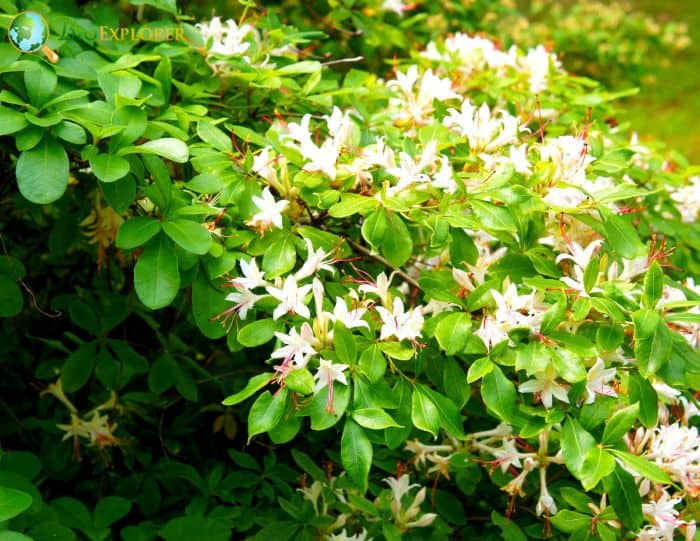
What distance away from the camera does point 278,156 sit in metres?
1.86

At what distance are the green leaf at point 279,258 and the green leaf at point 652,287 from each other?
721 millimetres

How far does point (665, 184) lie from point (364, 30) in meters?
1.16

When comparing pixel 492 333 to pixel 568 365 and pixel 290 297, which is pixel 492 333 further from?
pixel 290 297

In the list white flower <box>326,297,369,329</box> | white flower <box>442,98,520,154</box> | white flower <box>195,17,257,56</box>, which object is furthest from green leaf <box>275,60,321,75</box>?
white flower <box>326,297,369,329</box>

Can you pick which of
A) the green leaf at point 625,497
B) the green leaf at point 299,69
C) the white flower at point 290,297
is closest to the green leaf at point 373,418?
the white flower at point 290,297

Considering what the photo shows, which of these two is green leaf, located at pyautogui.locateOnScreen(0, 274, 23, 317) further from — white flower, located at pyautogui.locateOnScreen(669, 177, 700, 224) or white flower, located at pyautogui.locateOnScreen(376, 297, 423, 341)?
white flower, located at pyautogui.locateOnScreen(669, 177, 700, 224)

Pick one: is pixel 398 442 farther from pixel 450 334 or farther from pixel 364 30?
pixel 364 30

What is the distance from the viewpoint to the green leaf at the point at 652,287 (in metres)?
1.60

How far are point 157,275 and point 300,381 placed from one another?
35 centimetres

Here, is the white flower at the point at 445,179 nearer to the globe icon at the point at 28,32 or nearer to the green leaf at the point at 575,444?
the green leaf at the point at 575,444

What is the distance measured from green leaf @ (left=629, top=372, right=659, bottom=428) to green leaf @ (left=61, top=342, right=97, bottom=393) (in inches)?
56.7

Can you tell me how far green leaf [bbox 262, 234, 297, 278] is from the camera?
1683 mm

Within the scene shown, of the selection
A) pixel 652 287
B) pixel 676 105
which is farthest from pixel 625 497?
pixel 676 105

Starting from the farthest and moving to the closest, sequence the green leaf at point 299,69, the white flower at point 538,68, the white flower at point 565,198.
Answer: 1. the white flower at point 538,68
2. the green leaf at point 299,69
3. the white flower at point 565,198
